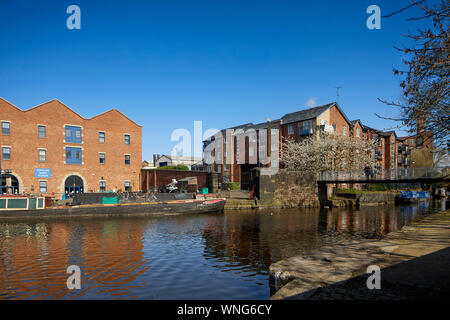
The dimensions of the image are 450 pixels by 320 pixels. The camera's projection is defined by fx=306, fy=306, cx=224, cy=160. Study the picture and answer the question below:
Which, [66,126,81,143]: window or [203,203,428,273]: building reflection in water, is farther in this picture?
[66,126,81,143]: window

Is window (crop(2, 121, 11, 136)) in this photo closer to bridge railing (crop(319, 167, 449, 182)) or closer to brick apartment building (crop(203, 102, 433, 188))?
brick apartment building (crop(203, 102, 433, 188))

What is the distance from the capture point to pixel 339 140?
145 feet

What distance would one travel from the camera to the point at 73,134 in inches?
1545

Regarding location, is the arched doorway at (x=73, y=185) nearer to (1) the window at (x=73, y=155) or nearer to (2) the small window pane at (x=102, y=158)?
(1) the window at (x=73, y=155)

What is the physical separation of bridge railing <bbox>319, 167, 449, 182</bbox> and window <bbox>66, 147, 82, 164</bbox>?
101ft

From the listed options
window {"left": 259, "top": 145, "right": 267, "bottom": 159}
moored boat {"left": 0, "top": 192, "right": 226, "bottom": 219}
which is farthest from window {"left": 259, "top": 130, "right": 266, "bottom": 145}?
moored boat {"left": 0, "top": 192, "right": 226, "bottom": 219}

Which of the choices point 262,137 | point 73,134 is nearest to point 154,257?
point 73,134

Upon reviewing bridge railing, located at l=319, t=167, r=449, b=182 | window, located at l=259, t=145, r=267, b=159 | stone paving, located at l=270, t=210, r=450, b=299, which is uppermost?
window, located at l=259, t=145, r=267, b=159

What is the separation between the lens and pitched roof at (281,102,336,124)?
4861 cm

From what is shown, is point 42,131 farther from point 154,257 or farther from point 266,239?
point 266,239

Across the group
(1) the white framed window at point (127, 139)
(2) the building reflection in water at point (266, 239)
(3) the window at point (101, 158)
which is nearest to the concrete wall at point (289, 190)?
(2) the building reflection in water at point (266, 239)

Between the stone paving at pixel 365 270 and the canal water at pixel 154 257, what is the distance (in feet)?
5.84
